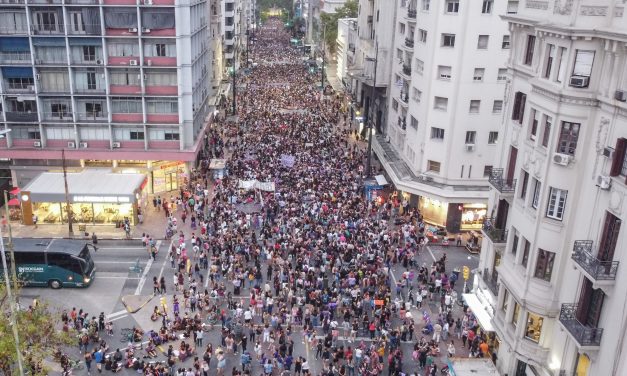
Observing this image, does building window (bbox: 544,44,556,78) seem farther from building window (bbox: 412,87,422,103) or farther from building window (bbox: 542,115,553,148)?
building window (bbox: 412,87,422,103)

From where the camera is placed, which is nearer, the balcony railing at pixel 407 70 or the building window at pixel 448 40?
the building window at pixel 448 40

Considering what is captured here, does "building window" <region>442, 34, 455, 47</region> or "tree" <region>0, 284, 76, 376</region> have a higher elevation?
"building window" <region>442, 34, 455, 47</region>

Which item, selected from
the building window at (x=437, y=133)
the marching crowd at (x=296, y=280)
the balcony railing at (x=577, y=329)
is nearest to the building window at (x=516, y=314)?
the balcony railing at (x=577, y=329)

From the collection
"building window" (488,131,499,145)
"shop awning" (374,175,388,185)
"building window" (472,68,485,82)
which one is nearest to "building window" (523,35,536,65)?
"building window" (472,68,485,82)

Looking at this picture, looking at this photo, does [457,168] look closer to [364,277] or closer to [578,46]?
[364,277]

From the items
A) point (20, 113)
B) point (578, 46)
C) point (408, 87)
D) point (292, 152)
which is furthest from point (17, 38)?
point (578, 46)

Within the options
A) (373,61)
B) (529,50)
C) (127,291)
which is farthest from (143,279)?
(373,61)

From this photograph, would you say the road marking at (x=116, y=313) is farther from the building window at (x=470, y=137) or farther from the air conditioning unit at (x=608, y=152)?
the building window at (x=470, y=137)
